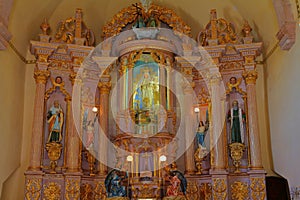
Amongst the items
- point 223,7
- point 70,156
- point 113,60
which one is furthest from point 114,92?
point 223,7

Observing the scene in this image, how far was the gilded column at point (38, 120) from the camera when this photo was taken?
11609 millimetres

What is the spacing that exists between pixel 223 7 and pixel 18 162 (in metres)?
7.28

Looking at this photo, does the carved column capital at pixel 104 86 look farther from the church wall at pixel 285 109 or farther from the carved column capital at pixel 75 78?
the church wall at pixel 285 109

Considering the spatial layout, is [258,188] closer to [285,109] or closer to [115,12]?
[285,109]

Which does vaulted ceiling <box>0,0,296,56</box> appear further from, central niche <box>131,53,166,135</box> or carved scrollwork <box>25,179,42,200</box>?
carved scrollwork <box>25,179,42,200</box>

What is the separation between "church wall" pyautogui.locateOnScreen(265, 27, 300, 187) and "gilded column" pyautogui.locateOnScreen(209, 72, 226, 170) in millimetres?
1370

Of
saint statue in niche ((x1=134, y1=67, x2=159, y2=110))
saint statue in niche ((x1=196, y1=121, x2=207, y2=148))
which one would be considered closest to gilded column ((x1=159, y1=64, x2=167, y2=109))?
saint statue in niche ((x1=134, y1=67, x2=159, y2=110))

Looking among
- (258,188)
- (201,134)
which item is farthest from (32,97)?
(258,188)

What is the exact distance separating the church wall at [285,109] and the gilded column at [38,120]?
6032mm

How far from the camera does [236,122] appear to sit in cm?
1238

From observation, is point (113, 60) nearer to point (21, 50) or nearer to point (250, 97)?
point (21, 50)

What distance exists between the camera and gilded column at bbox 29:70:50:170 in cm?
1161

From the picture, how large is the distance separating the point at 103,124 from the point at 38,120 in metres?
1.74

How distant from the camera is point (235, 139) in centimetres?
1223
